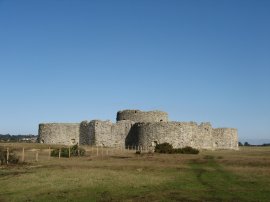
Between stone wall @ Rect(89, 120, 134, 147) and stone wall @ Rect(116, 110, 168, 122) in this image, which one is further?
stone wall @ Rect(116, 110, 168, 122)

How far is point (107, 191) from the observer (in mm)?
17609

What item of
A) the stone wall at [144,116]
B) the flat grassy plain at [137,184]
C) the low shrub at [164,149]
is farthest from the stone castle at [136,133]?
the flat grassy plain at [137,184]

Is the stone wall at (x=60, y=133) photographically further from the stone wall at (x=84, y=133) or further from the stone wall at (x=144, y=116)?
the stone wall at (x=144, y=116)

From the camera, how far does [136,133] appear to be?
55.9 m

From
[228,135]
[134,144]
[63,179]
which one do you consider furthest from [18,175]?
[228,135]

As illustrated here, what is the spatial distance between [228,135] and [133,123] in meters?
14.1

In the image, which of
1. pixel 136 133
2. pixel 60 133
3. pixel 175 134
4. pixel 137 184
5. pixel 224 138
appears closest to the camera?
pixel 137 184

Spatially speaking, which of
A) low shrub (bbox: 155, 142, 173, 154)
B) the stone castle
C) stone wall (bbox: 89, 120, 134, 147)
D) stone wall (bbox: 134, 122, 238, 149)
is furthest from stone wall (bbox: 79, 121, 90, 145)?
low shrub (bbox: 155, 142, 173, 154)

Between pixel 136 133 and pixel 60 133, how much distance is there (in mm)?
9851

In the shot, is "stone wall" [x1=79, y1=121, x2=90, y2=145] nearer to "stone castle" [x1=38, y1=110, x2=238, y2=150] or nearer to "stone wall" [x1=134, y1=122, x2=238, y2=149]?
"stone castle" [x1=38, y1=110, x2=238, y2=150]

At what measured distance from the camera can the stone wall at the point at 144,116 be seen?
59.3m

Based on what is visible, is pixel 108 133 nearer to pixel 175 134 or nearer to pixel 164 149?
pixel 175 134

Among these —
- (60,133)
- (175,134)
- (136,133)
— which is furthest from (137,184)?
(60,133)

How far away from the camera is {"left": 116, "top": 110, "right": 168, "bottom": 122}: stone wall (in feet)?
195
